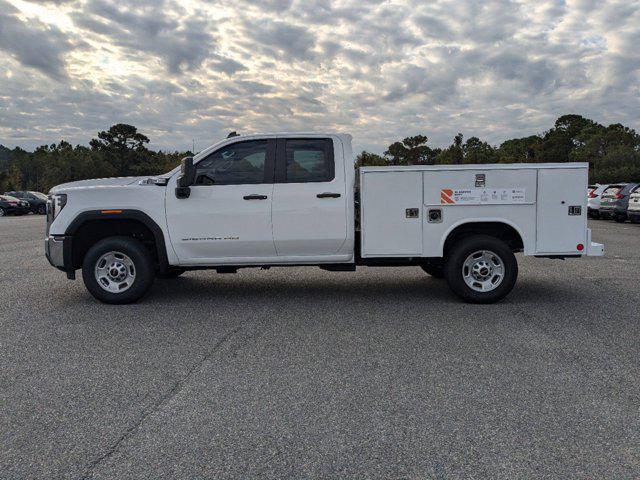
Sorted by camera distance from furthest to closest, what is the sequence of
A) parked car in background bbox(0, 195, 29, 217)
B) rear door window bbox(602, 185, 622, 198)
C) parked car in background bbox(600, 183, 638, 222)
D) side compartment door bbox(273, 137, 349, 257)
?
parked car in background bbox(0, 195, 29, 217) → rear door window bbox(602, 185, 622, 198) → parked car in background bbox(600, 183, 638, 222) → side compartment door bbox(273, 137, 349, 257)

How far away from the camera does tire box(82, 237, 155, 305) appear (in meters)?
7.02

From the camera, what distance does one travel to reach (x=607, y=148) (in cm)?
5422

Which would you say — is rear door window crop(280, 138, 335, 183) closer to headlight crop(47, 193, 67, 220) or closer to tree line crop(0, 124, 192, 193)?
headlight crop(47, 193, 67, 220)

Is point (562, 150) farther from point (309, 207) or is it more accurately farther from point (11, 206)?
point (309, 207)

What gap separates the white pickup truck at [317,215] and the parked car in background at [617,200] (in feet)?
58.7

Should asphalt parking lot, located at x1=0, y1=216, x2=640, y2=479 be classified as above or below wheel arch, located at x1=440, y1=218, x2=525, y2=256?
below

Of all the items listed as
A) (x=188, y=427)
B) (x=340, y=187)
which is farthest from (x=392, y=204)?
(x=188, y=427)

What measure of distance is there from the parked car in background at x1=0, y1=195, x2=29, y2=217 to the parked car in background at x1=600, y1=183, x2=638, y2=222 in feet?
119

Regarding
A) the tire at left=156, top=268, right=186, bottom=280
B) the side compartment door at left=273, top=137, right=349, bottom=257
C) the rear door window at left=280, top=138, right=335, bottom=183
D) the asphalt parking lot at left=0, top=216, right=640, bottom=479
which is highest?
the rear door window at left=280, top=138, right=335, bottom=183

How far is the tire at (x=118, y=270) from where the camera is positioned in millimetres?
7023

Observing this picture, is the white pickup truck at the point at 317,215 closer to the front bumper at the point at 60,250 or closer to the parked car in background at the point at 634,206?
the front bumper at the point at 60,250

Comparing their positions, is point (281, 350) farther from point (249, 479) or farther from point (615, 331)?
point (615, 331)

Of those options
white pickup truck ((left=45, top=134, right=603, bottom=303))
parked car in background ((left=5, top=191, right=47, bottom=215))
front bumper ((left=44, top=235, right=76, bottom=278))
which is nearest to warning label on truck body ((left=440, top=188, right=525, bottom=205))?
white pickup truck ((left=45, top=134, right=603, bottom=303))

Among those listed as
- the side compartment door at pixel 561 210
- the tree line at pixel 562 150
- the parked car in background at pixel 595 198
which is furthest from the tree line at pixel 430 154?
the side compartment door at pixel 561 210
